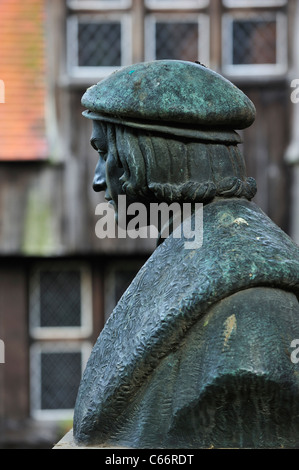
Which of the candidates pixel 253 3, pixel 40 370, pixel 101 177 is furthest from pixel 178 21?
pixel 101 177

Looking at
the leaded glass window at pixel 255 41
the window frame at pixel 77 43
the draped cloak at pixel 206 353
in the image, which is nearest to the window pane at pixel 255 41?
the leaded glass window at pixel 255 41

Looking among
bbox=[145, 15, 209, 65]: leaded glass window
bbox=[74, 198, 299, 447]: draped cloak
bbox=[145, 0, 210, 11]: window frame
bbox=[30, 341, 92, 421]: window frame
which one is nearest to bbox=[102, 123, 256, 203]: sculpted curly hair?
bbox=[74, 198, 299, 447]: draped cloak

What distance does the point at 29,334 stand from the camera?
24.6 feet

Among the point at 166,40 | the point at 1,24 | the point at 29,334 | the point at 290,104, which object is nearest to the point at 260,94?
the point at 290,104

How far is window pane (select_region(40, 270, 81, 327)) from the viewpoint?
7.52 m

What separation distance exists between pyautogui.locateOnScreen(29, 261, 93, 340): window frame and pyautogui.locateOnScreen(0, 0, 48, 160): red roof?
2.89 feet

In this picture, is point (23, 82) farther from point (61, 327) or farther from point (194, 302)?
point (194, 302)

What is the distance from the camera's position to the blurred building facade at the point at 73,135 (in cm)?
707

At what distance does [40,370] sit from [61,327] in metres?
0.34

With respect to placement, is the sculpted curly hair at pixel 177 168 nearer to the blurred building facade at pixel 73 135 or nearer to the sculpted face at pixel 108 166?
the sculpted face at pixel 108 166

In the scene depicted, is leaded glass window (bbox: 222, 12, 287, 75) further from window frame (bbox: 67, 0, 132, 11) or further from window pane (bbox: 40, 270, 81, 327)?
window pane (bbox: 40, 270, 81, 327)

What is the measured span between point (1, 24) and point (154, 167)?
470 cm

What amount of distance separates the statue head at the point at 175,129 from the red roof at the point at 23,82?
4301 mm

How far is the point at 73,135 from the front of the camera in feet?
23.3
